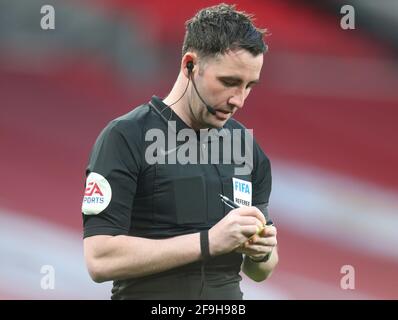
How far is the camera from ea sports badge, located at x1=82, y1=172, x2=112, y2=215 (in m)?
1.58

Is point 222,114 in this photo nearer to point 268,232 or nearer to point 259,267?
point 268,232

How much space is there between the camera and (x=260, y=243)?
1605 mm

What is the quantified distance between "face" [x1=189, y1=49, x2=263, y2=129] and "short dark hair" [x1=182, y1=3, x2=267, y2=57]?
0.06 feet

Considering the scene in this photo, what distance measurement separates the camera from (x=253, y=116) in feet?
9.98

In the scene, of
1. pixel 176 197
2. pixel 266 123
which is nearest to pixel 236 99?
pixel 176 197

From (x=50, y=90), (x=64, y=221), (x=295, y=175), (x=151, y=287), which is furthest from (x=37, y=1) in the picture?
(x=151, y=287)

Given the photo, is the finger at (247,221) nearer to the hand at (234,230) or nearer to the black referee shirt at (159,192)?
the hand at (234,230)

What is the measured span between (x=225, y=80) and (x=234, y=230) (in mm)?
357

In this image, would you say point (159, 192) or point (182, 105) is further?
point (182, 105)

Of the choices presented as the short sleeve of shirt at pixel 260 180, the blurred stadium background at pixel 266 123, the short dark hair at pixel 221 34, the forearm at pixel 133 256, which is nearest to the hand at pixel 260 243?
the forearm at pixel 133 256

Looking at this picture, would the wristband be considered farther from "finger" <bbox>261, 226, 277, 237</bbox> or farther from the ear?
the ear

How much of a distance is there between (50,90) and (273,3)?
98 centimetres

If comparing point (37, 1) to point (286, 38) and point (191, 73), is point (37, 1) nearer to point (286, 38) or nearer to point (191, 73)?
point (286, 38)

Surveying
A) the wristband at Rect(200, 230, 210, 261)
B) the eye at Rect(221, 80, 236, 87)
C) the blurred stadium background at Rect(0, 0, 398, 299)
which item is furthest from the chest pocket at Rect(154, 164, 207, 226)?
the blurred stadium background at Rect(0, 0, 398, 299)
